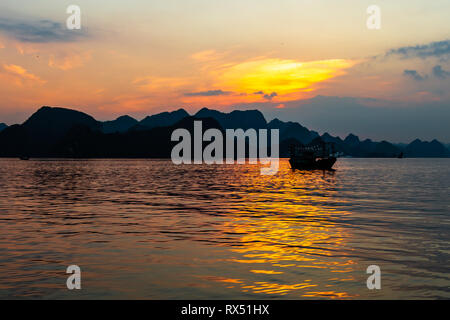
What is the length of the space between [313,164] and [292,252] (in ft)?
441

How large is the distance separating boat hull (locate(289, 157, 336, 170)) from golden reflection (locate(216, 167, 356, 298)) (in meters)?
113

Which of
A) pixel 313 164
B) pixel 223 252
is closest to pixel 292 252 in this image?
pixel 223 252

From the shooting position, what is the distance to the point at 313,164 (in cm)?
15100

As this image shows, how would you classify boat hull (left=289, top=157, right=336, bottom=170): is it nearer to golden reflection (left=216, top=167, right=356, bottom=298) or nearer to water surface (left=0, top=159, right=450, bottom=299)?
water surface (left=0, top=159, right=450, bottom=299)

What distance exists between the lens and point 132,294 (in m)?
13.4

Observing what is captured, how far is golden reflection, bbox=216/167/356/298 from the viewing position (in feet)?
46.8

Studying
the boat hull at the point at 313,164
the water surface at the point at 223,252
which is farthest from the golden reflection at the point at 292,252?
the boat hull at the point at 313,164

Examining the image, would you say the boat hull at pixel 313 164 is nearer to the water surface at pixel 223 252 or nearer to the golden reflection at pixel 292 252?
the water surface at pixel 223 252

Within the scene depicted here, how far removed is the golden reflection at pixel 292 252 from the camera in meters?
14.3

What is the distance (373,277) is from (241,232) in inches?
427

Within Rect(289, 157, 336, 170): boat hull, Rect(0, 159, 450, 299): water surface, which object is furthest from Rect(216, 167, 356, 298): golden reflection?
Rect(289, 157, 336, 170): boat hull

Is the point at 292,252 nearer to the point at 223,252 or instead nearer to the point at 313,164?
the point at 223,252

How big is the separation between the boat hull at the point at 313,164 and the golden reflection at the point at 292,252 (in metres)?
113
